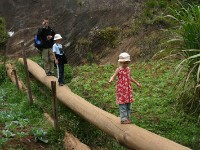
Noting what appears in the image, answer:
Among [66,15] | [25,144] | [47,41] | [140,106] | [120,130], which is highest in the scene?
[66,15]

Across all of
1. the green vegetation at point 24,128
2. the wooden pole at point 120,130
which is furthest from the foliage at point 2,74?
the wooden pole at point 120,130

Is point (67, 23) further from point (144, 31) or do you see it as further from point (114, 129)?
point (114, 129)

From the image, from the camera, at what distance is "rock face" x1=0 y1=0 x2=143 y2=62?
55.2 ft

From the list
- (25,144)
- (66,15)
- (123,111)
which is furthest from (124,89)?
(66,15)

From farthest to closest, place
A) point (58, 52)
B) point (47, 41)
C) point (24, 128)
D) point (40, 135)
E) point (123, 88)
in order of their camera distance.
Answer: point (47, 41) → point (58, 52) → point (24, 128) → point (40, 135) → point (123, 88)

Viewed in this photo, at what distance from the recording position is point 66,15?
18656mm

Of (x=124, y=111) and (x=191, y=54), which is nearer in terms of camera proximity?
(x=124, y=111)

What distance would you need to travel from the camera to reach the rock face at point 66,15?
16828 millimetres

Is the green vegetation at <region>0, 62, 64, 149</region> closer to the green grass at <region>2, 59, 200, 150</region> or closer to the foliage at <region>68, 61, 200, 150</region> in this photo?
the green grass at <region>2, 59, 200, 150</region>

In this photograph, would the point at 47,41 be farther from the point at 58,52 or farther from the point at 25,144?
the point at 25,144

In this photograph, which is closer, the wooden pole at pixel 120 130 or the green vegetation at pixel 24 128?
the wooden pole at pixel 120 130

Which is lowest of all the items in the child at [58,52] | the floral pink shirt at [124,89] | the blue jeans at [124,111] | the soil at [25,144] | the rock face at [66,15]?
the soil at [25,144]

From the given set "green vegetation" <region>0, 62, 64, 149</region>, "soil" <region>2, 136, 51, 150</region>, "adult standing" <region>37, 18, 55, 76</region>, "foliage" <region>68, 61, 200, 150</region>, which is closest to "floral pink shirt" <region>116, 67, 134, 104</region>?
"foliage" <region>68, 61, 200, 150</region>

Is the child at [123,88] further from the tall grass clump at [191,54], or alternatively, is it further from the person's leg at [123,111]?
the tall grass clump at [191,54]
